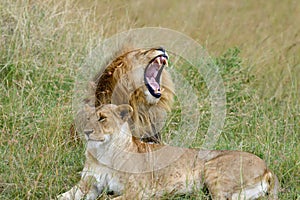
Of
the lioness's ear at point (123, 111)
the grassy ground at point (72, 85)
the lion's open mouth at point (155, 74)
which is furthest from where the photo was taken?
the lion's open mouth at point (155, 74)

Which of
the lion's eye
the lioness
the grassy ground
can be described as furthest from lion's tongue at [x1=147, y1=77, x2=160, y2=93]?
the lion's eye

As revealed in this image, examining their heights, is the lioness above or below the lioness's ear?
below

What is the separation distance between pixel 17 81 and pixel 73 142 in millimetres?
1200

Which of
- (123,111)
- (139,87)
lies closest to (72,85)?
(139,87)

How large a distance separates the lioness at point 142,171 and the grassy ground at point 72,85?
28 centimetres

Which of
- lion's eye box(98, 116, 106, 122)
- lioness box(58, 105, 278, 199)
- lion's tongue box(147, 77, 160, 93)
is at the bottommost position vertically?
lioness box(58, 105, 278, 199)

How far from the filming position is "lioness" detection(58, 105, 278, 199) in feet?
13.3

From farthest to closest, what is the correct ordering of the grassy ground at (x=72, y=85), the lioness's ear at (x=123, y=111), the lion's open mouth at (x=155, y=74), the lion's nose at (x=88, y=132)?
the lion's open mouth at (x=155, y=74), the grassy ground at (x=72, y=85), the lioness's ear at (x=123, y=111), the lion's nose at (x=88, y=132)

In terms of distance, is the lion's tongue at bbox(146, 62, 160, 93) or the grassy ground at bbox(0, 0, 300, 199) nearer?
the grassy ground at bbox(0, 0, 300, 199)

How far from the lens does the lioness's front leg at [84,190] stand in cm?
410

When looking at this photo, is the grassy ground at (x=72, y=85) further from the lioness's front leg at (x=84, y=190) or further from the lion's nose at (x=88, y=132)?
the lion's nose at (x=88, y=132)

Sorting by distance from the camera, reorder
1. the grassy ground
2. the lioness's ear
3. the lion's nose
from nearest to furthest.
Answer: the lion's nose < the lioness's ear < the grassy ground

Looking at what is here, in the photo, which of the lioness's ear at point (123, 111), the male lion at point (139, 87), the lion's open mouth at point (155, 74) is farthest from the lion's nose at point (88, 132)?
the lion's open mouth at point (155, 74)

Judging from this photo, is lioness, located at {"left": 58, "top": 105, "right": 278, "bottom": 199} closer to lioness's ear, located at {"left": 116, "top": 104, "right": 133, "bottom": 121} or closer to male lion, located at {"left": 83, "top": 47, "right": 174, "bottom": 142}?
lioness's ear, located at {"left": 116, "top": 104, "right": 133, "bottom": 121}
